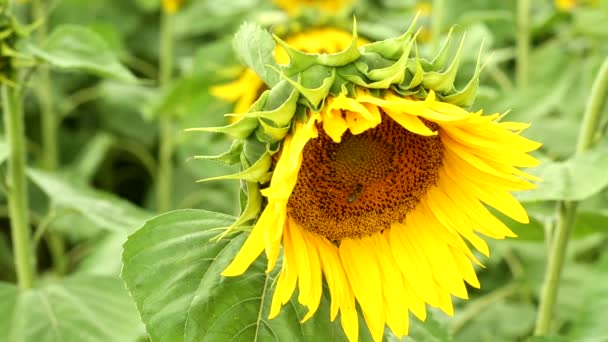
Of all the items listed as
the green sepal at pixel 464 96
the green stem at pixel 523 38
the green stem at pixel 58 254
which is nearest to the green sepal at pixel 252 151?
the green sepal at pixel 464 96

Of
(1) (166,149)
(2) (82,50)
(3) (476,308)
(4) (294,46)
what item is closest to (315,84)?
(2) (82,50)

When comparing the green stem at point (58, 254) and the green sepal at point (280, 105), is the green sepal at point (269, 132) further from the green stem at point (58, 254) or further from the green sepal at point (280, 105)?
the green stem at point (58, 254)

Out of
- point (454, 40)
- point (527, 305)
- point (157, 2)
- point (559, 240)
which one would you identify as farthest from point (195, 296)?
point (157, 2)

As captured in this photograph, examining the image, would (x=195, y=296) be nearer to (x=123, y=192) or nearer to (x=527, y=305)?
(x=527, y=305)

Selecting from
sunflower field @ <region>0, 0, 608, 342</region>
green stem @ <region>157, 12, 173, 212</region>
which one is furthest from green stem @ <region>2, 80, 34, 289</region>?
green stem @ <region>157, 12, 173, 212</region>

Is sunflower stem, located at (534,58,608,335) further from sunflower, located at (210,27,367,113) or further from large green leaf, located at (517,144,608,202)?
sunflower, located at (210,27,367,113)

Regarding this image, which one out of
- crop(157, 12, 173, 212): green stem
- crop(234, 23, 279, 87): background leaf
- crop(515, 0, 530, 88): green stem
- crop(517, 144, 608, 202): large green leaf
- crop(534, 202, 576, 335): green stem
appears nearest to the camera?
crop(234, 23, 279, 87): background leaf

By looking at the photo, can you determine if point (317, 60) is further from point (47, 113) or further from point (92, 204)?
point (47, 113)
